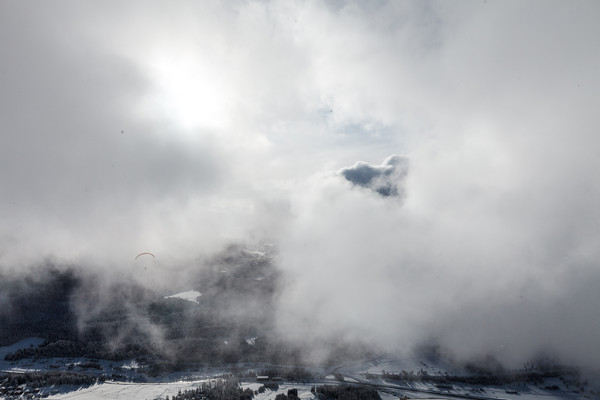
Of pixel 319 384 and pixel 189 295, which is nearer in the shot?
pixel 319 384

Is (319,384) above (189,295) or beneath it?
beneath

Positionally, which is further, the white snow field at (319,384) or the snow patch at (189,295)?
the snow patch at (189,295)

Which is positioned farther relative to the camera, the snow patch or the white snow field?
the snow patch

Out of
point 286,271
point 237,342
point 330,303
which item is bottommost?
point 237,342

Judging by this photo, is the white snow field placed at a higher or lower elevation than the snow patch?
lower

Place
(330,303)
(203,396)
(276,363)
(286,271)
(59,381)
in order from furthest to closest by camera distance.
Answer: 1. (286,271)
2. (330,303)
3. (276,363)
4. (59,381)
5. (203,396)

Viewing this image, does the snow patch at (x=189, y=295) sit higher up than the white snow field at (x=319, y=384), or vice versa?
the snow patch at (x=189, y=295)

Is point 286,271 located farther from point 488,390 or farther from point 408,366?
point 488,390

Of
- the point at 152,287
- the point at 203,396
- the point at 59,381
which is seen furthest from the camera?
the point at 152,287

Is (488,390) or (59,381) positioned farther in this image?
(488,390)

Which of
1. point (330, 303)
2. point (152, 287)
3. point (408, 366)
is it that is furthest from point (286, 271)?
point (408, 366)

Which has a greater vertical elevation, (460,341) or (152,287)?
(152,287)
